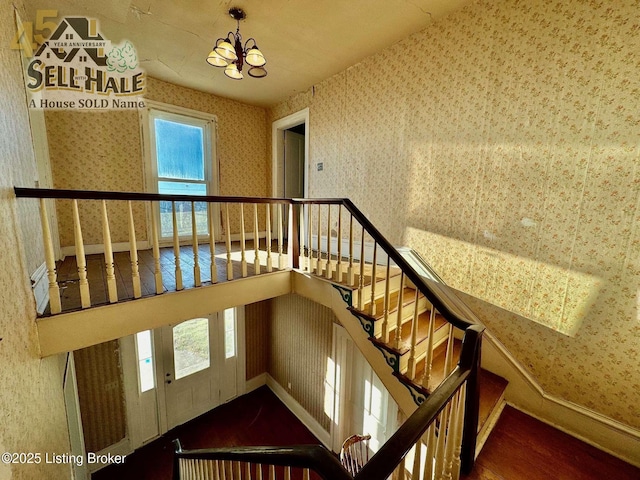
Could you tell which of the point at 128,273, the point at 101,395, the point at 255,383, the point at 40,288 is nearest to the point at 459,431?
the point at 40,288

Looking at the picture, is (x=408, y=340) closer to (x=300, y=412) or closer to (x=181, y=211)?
(x=300, y=412)

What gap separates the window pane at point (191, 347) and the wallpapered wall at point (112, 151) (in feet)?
4.98

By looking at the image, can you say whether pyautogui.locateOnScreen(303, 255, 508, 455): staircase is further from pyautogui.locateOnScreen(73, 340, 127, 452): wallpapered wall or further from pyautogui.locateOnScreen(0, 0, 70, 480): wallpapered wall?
pyautogui.locateOnScreen(73, 340, 127, 452): wallpapered wall

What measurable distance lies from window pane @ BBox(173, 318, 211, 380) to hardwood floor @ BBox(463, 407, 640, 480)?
3848mm

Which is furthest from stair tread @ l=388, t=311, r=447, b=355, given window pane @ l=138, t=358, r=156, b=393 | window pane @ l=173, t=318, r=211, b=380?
window pane @ l=138, t=358, r=156, b=393

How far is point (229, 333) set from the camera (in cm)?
447

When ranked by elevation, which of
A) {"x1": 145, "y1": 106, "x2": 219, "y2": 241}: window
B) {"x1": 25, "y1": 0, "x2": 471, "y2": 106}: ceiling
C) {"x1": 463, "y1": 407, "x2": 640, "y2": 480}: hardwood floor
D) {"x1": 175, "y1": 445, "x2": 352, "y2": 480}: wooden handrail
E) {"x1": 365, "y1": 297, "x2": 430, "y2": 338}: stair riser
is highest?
{"x1": 25, "y1": 0, "x2": 471, "y2": 106}: ceiling

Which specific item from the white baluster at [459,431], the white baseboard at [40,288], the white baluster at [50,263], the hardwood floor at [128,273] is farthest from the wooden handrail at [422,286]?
the white baseboard at [40,288]

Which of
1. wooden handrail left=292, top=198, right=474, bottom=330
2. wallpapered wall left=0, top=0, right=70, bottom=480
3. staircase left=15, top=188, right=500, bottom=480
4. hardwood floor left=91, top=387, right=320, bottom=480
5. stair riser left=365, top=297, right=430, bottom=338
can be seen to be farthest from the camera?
hardwood floor left=91, top=387, right=320, bottom=480

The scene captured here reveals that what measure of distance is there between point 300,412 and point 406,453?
4.03 m

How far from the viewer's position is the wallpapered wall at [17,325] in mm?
1044

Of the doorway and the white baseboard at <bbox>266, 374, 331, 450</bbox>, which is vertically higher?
the doorway

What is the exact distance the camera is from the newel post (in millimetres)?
1241

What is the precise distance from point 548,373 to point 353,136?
288cm
